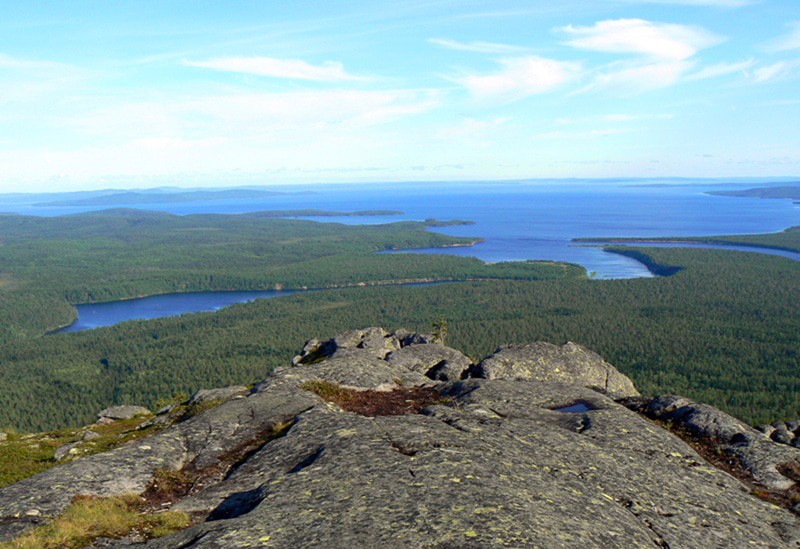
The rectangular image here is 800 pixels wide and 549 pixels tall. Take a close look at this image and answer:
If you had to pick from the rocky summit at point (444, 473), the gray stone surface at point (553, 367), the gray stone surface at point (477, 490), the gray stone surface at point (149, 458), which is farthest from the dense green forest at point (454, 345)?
the gray stone surface at point (149, 458)

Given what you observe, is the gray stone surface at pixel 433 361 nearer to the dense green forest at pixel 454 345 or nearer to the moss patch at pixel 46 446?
the moss patch at pixel 46 446

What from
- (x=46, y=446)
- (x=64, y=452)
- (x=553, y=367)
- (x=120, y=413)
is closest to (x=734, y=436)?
(x=553, y=367)

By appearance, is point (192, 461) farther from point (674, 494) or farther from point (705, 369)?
point (705, 369)

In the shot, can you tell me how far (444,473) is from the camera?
61.4 ft

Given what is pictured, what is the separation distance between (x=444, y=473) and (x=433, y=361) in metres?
23.9

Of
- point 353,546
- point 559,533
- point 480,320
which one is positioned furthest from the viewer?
point 480,320

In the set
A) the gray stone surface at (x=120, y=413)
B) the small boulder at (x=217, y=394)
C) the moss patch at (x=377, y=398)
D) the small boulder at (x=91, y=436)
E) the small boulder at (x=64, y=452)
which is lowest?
the gray stone surface at (x=120, y=413)

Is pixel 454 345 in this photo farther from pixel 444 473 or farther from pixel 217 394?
pixel 444 473

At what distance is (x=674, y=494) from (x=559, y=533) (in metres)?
8.04

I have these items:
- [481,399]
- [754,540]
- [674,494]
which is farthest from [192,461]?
[754,540]

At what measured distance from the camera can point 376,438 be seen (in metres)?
22.1

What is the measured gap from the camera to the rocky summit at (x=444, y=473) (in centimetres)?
1584

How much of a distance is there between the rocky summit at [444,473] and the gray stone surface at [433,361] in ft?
23.3

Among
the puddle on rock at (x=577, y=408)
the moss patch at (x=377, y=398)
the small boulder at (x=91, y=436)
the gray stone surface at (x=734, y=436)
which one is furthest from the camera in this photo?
the small boulder at (x=91, y=436)
